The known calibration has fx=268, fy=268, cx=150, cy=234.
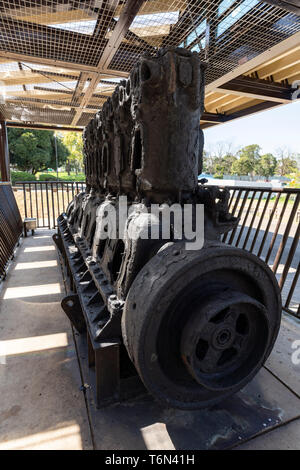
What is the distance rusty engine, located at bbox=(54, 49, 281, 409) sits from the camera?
1625mm

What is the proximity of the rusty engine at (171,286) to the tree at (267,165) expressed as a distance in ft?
217

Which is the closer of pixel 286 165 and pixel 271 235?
pixel 271 235

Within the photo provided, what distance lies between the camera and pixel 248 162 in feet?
203

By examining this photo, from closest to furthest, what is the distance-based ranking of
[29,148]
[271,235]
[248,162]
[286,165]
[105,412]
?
[105,412]
[271,235]
[29,148]
[286,165]
[248,162]

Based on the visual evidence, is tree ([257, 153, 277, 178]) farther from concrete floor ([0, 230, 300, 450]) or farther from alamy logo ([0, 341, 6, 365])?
alamy logo ([0, 341, 6, 365])

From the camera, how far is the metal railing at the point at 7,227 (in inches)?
205

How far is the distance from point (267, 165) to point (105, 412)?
6911cm

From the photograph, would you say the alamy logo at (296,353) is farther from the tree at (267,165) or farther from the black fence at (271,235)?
the tree at (267,165)

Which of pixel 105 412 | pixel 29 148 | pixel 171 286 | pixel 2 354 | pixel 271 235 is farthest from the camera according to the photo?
pixel 29 148

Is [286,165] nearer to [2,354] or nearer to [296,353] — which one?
[296,353]

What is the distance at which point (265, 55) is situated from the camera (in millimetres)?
3732

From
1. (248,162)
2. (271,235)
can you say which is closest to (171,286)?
(271,235)

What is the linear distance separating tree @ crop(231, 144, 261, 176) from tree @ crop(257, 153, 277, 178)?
2.90ft

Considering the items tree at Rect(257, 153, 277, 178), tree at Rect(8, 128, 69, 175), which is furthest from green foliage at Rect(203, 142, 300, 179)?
tree at Rect(8, 128, 69, 175)
